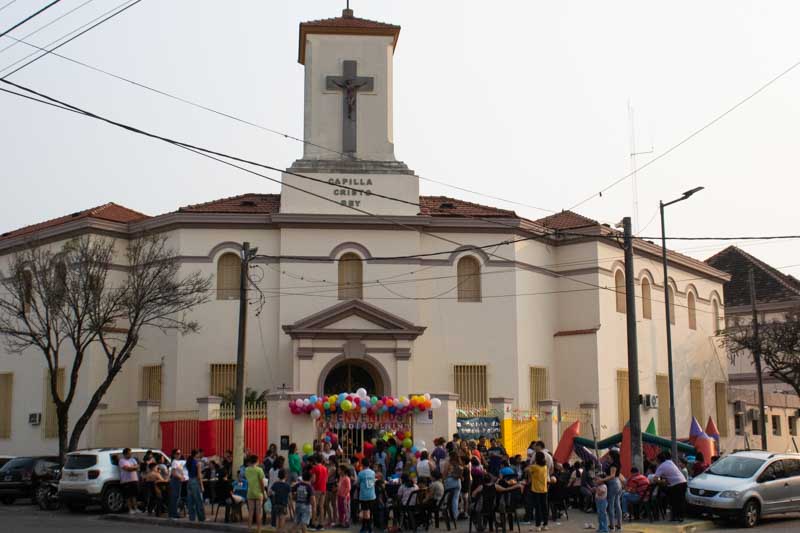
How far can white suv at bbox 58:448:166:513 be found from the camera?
24.4m

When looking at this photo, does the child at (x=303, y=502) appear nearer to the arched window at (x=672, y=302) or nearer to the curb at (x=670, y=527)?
the curb at (x=670, y=527)

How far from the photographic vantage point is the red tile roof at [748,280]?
→ 5247 centimetres

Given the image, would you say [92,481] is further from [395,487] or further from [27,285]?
[27,285]

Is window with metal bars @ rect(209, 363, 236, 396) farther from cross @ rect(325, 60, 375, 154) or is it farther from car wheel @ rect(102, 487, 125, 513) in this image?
car wheel @ rect(102, 487, 125, 513)

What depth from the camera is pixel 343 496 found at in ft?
71.6

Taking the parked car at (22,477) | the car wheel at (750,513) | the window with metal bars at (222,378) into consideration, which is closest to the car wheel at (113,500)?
the parked car at (22,477)

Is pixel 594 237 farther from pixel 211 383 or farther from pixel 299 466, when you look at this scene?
pixel 299 466

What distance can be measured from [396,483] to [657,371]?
2206 centimetres

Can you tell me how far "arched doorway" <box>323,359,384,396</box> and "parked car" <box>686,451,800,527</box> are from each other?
12293mm

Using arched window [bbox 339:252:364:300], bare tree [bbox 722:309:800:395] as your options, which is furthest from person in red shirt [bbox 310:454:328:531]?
bare tree [bbox 722:309:800:395]

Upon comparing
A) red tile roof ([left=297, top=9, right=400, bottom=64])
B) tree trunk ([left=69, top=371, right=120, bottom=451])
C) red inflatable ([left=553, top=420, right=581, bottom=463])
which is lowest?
red inflatable ([left=553, top=420, right=581, bottom=463])

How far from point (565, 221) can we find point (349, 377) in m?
12.0

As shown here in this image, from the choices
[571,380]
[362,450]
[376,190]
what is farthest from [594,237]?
[362,450]

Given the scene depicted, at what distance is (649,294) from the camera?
135ft
